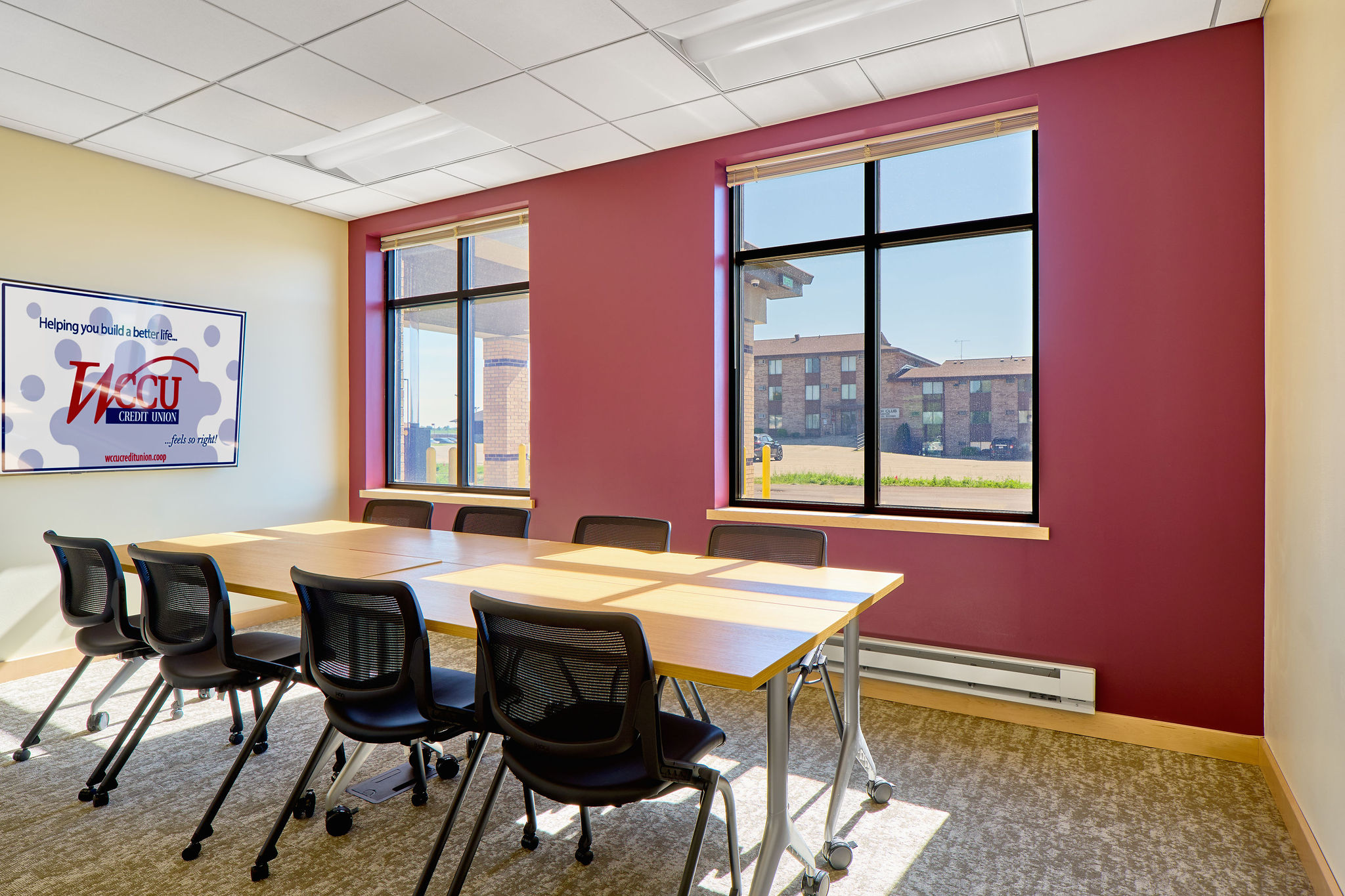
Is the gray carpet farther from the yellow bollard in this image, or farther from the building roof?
the building roof

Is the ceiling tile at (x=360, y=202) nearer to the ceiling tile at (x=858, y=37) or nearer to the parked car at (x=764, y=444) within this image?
the ceiling tile at (x=858, y=37)

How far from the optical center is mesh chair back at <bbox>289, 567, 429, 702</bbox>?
2.07 meters

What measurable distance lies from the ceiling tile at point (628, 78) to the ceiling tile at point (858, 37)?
17 cm

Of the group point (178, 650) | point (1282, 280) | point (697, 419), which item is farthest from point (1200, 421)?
point (178, 650)

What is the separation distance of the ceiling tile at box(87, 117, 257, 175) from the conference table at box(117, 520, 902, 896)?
2271mm

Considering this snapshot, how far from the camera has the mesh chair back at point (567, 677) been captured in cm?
171

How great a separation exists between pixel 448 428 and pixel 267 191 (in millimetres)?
2051

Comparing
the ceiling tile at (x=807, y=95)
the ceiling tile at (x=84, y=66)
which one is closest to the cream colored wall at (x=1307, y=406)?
the ceiling tile at (x=807, y=95)

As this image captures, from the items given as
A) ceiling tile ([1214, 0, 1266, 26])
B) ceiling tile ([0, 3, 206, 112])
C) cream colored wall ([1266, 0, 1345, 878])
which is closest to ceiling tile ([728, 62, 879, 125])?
ceiling tile ([1214, 0, 1266, 26])

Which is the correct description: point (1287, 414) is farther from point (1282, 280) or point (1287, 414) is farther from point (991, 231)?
point (991, 231)

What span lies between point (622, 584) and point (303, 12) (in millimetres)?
2581

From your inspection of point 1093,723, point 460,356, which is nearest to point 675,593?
point 1093,723

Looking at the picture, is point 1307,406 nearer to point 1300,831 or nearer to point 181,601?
point 1300,831

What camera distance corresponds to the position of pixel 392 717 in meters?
2.26
